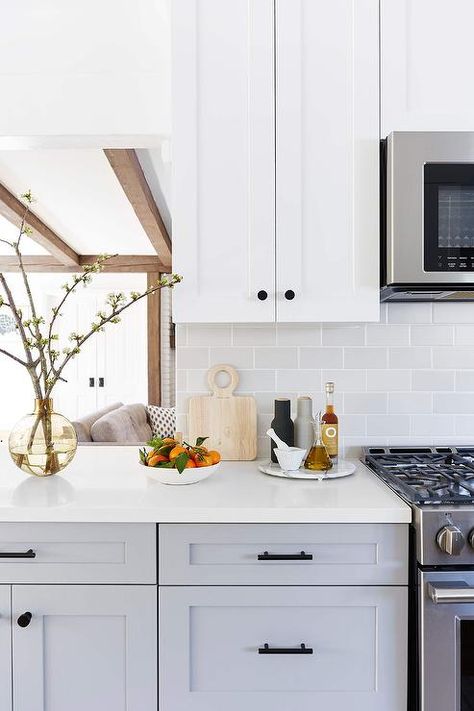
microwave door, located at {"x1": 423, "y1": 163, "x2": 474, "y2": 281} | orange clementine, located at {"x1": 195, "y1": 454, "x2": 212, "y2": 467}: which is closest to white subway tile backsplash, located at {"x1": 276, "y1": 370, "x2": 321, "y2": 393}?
orange clementine, located at {"x1": 195, "y1": 454, "x2": 212, "y2": 467}

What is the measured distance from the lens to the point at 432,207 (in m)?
1.49

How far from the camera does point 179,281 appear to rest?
156 centimetres

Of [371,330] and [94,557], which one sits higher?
[371,330]

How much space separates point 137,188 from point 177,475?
2420 mm

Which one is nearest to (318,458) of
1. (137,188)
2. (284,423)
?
(284,423)

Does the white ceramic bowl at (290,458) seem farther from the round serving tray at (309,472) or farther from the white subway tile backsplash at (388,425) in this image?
the white subway tile backsplash at (388,425)

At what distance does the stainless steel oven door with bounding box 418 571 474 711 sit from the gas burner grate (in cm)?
18

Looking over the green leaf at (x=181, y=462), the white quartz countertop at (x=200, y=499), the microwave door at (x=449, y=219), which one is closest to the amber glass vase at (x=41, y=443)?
the white quartz countertop at (x=200, y=499)

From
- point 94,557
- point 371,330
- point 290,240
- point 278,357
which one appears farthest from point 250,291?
point 94,557

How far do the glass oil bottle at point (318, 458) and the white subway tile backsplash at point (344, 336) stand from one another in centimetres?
38

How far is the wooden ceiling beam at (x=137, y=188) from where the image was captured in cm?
296

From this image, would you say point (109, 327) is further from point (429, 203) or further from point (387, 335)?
point (429, 203)

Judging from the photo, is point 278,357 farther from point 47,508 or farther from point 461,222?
point 47,508

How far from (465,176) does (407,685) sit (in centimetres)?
136
